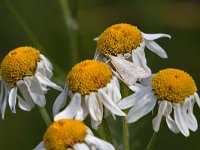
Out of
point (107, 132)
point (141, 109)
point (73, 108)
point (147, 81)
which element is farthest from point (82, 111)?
point (147, 81)

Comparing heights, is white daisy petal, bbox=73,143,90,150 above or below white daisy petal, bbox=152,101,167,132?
above

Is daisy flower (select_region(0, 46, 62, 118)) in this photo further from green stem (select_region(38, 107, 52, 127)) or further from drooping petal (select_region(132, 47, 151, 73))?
drooping petal (select_region(132, 47, 151, 73))

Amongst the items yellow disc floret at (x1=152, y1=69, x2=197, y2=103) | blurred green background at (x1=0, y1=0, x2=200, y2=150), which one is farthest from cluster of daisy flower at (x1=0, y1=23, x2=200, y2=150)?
blurred green background at (x1=0, y1=0, x2=200, y2=150)

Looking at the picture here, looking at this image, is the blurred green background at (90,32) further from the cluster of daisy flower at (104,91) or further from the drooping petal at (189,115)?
the drooping petal at (189,115)

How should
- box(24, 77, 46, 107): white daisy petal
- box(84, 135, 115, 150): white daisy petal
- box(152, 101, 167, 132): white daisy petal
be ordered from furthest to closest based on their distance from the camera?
1. box(24, 77, 46, 107): white daisy petal
2. box(152, 101, 167, 132): white daisy petal
3. box(84, 135, 115, 150): white daisy petal

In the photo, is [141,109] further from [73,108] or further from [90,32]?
[90,32]

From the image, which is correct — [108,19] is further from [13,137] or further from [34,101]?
[34,101]

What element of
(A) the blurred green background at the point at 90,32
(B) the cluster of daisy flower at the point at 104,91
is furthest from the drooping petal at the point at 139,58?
(A) the blurred green background at the point at 90,32
